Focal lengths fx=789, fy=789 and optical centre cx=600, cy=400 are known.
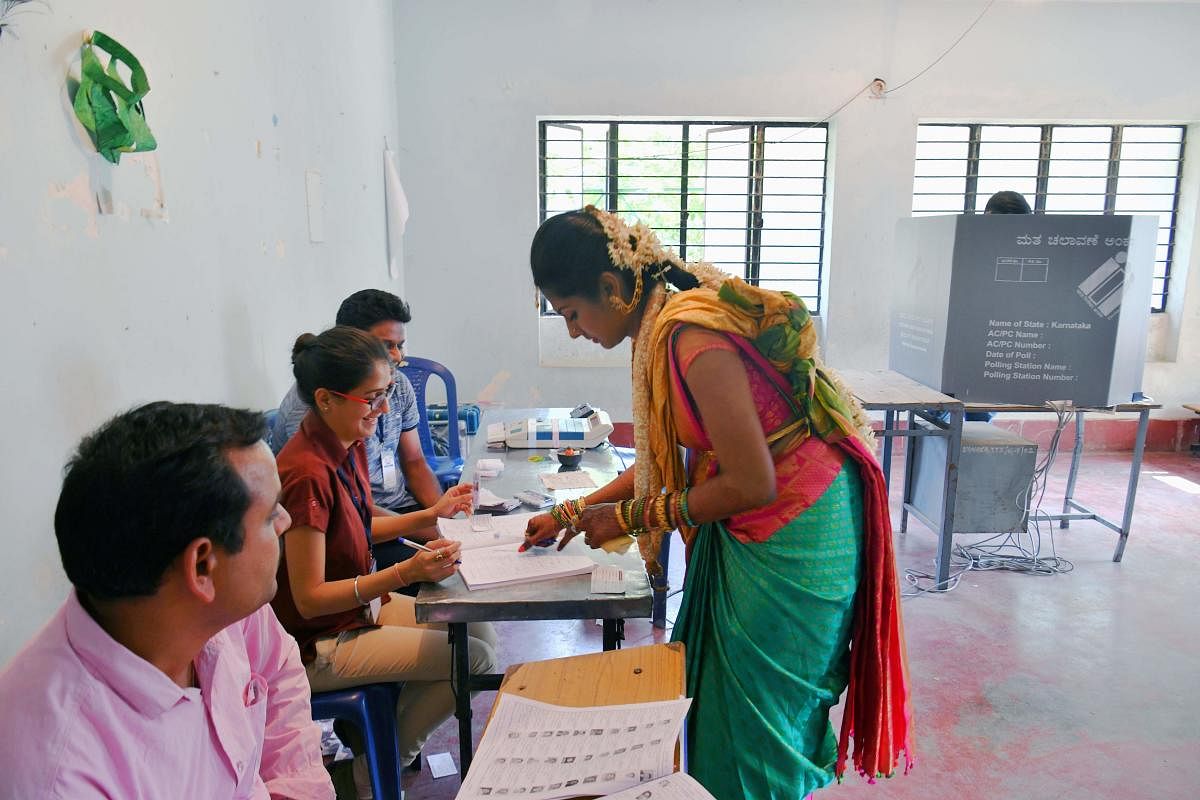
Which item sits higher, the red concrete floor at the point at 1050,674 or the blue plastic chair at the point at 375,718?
the blue plastic chair at the point at 375,718

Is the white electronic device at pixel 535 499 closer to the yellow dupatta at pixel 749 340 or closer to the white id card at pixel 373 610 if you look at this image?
the white id card at pixel 373 610

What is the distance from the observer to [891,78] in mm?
4895

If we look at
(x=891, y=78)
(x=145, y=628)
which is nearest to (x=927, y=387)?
(x=891, y=78)

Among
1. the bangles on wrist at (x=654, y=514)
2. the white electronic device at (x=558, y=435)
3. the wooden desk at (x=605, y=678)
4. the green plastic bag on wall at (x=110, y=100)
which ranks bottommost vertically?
the wooden desk at (x=605, y=678)

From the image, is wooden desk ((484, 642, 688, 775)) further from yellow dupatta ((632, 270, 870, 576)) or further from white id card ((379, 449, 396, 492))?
white id card ((379, 449, 396, 492))

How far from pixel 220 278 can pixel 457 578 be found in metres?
0.98

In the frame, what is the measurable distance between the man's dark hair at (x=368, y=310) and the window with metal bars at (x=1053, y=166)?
3920 millimetres

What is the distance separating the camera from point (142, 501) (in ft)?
2.69

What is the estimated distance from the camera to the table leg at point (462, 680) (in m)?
1.68

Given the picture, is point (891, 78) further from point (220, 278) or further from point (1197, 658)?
point (220, 278)

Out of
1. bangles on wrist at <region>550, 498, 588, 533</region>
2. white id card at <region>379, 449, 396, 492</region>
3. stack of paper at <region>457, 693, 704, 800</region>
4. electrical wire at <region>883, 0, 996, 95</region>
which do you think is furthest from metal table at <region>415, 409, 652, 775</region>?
electrical wire at <region>883, 0, 996, 95</region>

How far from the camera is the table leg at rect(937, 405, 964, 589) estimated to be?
3320mm

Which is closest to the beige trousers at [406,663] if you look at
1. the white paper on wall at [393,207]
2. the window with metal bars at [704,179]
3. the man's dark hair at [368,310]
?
the man's dark hair at [368,310]

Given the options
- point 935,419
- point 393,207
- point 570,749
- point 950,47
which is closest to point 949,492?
point 935,419
